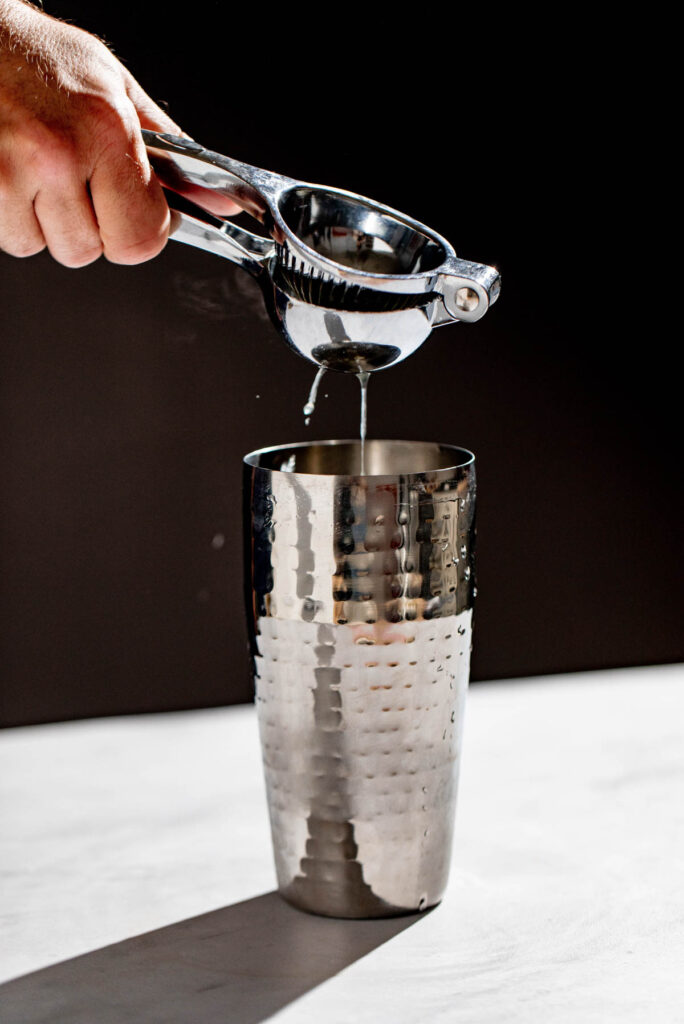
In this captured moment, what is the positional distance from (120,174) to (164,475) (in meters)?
0.47

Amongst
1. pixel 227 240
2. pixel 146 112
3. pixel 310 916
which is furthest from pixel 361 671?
pixel 146 112

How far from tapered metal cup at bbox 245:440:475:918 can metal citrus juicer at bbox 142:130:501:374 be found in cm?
9

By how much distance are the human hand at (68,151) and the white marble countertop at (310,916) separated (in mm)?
419

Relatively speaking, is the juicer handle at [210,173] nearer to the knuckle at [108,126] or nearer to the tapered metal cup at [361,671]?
→ the knuckle at [108,126]

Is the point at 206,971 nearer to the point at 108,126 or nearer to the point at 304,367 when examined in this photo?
the point at 108,126

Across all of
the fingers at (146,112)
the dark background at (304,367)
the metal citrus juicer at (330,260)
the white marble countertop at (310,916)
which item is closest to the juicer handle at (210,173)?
the metal citrus juicer at (330,260)

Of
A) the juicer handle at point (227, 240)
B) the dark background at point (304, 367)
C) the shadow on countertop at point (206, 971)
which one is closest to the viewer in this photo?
the shadow on countertop at point (206, 971)

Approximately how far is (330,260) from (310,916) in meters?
0.41

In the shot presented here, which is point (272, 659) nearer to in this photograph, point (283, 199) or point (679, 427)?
point (283, 199)

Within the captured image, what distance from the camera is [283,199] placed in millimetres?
725

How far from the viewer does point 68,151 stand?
0.70 metres

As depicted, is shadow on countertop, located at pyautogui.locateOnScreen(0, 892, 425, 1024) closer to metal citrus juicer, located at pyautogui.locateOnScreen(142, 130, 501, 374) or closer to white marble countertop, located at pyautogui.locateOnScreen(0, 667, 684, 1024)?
white marble countertop, located at pyautogui.locateOnScreen(0, 667, 684, 1024)

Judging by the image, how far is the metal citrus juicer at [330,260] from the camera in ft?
2.27

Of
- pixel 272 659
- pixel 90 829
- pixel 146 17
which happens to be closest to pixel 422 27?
pixel 146 17
